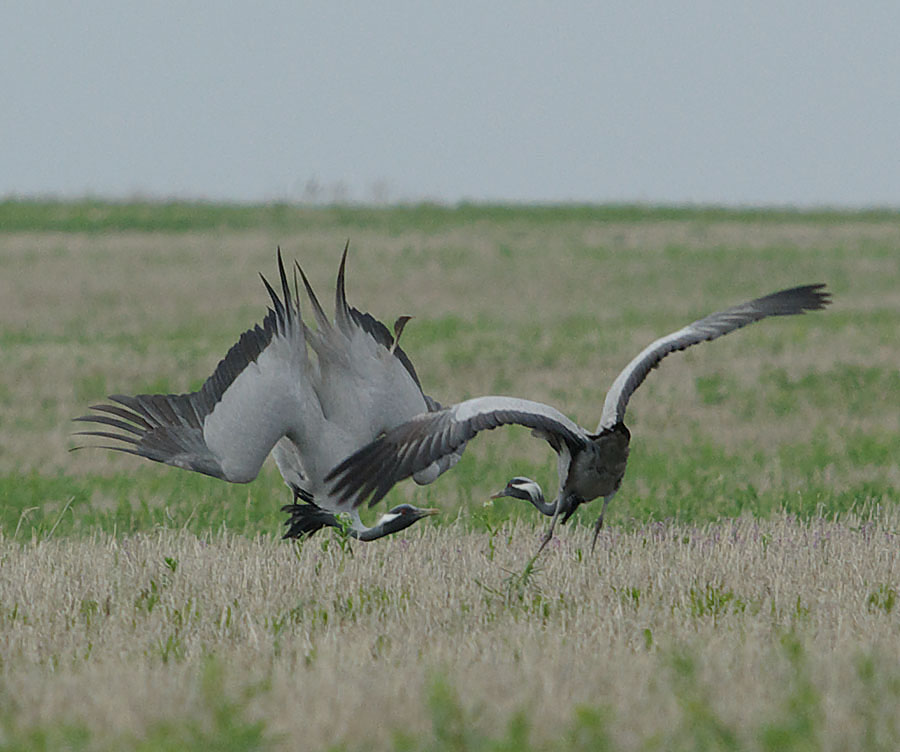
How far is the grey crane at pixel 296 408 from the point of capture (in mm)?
7043

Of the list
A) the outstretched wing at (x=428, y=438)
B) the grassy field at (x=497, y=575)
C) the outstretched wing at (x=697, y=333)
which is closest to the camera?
the grassy field at (x=497, y=575)

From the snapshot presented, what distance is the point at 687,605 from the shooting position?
259 inches

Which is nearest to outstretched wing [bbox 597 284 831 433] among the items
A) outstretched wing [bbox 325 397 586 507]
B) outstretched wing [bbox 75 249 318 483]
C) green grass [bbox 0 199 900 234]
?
outstretched wing [bbox 325 397 586 507]

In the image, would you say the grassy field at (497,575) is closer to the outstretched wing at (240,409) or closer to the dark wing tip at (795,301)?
the outstretched wing at (240,409)

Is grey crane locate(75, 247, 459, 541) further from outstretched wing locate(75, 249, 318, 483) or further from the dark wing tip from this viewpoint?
the dark wing tip

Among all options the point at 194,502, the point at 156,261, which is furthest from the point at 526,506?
the point at 156,261

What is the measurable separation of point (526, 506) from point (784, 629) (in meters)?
4.43

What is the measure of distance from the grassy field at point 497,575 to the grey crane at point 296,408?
23.1 inches

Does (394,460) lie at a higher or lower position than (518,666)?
higher

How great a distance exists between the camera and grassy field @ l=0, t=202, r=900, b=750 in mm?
4578

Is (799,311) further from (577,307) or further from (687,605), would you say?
(577,307)

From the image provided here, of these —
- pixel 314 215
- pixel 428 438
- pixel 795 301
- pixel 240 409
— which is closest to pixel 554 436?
pixel 428 438

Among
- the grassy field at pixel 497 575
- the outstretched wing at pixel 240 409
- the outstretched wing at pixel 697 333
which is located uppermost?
the outstretched wing at pixel 697 333

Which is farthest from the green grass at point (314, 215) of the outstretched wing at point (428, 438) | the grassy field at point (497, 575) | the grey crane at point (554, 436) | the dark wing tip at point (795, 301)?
the outstretched wing at point (428, 438)
